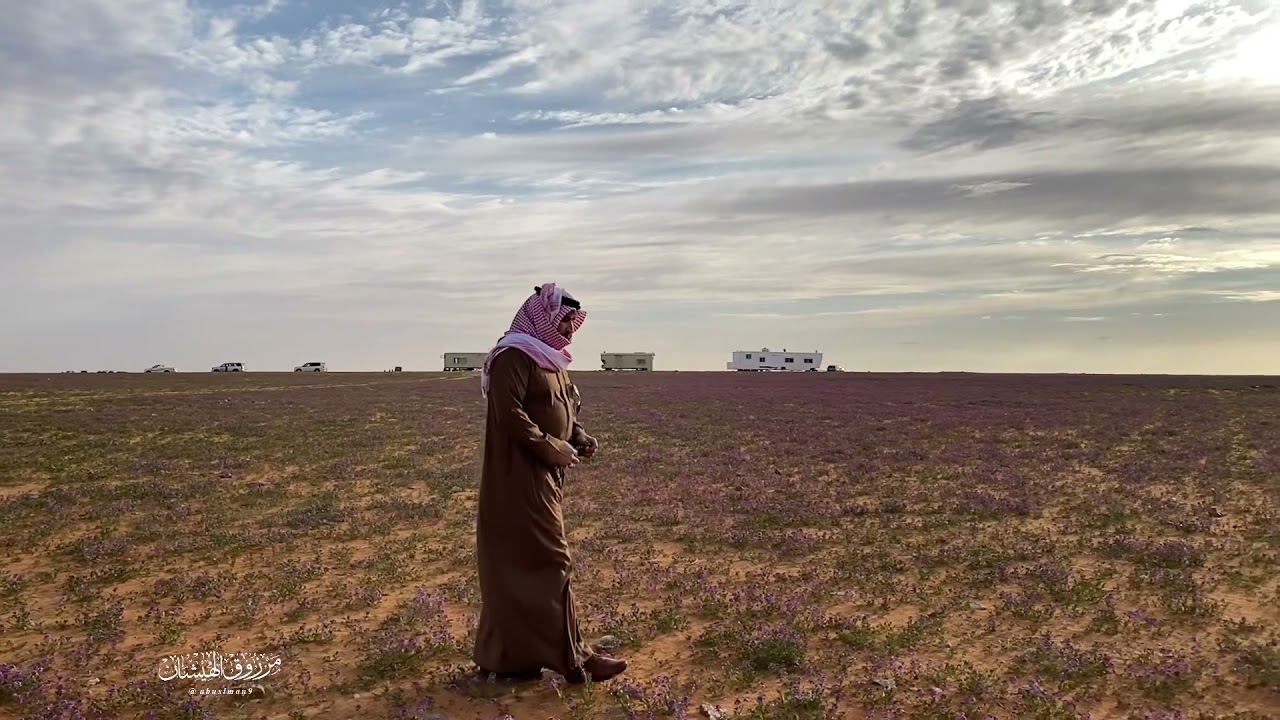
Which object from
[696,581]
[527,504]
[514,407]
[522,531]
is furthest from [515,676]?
[696,581]

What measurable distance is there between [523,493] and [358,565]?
543cm

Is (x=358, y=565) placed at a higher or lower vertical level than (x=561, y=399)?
lower

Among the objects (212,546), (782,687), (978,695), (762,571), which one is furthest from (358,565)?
(978,695)

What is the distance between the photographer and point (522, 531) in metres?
5.89

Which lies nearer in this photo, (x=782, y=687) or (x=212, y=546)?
(x=782, y=687)

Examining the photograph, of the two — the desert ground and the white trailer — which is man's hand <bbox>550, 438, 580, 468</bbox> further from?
the white trailer

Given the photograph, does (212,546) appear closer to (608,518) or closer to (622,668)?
(608,518)

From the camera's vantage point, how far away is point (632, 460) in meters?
20.1

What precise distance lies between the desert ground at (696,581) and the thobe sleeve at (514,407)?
197cm

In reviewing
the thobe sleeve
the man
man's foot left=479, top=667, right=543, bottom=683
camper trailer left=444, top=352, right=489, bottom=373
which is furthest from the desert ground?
camper trailer left=444, top=352, right=489, bottom=373

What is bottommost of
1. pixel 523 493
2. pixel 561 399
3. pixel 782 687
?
pixel 782 687

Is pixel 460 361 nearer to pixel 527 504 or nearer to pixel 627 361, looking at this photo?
pixel 627 361

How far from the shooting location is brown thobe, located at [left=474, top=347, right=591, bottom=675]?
5.86 meters

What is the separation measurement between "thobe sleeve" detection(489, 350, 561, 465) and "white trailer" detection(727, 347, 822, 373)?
12027 cm
